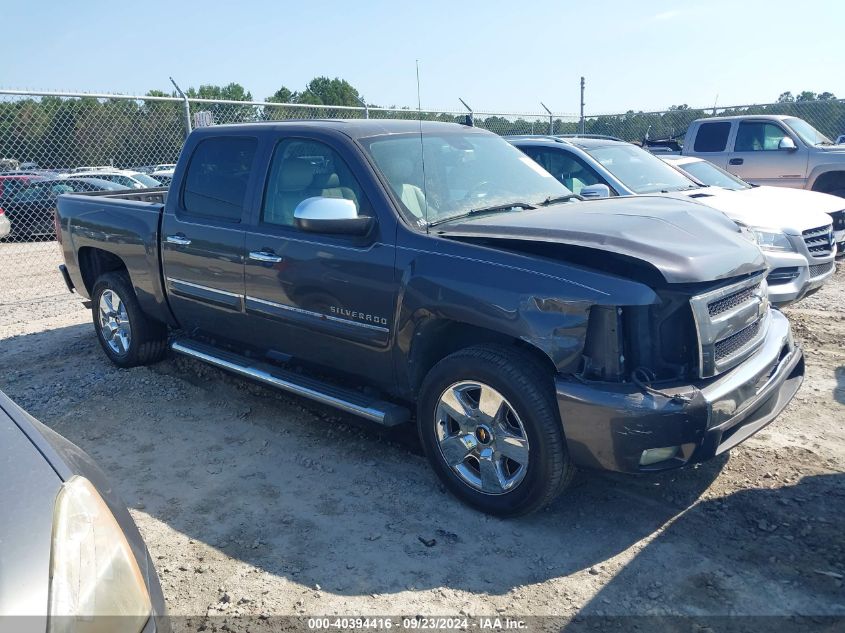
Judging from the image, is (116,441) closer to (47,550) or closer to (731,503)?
(47,550)

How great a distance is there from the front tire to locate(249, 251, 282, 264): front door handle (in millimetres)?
1327

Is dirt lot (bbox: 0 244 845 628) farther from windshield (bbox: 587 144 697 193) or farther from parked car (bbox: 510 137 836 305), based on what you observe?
windshield (bbox: 587 144 697 193)

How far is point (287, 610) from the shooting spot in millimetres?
2992

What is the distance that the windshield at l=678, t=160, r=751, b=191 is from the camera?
8.98 meters

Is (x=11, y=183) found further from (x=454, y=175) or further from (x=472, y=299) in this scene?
(x=472, y=299)

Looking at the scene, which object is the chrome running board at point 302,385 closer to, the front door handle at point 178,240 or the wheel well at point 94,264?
the front door handle at point 178,240

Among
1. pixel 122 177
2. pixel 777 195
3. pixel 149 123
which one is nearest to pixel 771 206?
pixel 777 195

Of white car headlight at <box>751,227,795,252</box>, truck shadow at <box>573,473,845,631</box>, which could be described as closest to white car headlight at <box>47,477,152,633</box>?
truck shadow at <box>573,473,845,631</box>

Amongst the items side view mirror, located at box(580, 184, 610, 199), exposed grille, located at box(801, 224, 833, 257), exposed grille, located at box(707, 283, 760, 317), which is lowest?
exposed grille, located at box(801, 224, 833, 257)

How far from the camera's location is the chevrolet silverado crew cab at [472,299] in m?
3.22

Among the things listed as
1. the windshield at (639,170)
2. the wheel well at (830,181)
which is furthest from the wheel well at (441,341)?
the wheel well at (830,181)

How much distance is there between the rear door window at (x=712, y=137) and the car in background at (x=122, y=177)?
10.7m

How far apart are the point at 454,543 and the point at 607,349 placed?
1184mm

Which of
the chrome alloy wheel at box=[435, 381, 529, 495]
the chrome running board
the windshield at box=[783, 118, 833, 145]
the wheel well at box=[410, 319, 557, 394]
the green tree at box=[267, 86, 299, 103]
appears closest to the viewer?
the chrome alloy wheel at box=[435, 381, 529, 495]
